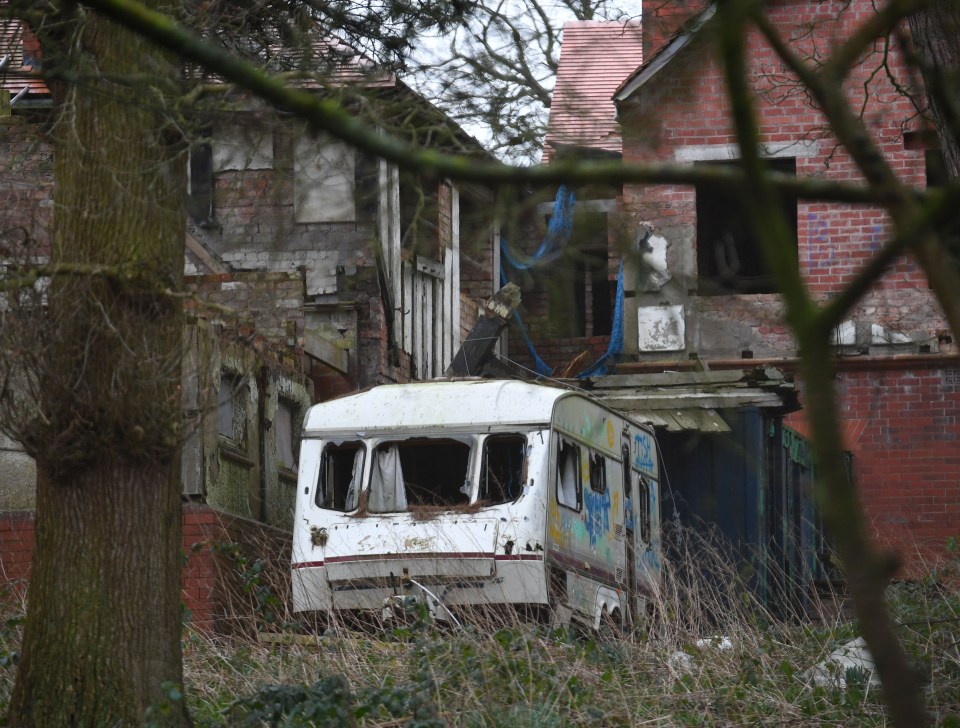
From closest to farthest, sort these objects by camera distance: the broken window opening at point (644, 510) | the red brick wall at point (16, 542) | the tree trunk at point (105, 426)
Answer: the tree trunk at point (105, 426) < the red brick wall at point (16, 542) < the broken window opening at point (644, 510)

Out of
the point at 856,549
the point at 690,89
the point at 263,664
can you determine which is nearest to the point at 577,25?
the point at 690,89

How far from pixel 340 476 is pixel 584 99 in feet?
26.4

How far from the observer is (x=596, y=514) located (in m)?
11.2

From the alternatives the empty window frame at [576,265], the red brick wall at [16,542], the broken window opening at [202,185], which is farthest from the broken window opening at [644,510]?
the empty window frame at [576,265]

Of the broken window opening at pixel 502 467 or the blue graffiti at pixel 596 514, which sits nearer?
the broken window opening at pixel 502 467

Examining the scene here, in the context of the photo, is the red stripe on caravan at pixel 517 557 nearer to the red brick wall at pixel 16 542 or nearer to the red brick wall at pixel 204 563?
the red brick wall at pixel 204 563

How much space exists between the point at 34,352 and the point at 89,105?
120 cm

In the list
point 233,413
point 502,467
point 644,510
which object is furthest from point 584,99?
point 233,413

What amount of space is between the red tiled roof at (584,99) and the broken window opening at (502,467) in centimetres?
641

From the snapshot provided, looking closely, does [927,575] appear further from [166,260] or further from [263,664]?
[166,260]

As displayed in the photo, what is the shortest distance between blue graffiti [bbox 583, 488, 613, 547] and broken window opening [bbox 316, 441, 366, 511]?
1.92 meters

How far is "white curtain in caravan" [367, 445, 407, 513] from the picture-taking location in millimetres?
10898

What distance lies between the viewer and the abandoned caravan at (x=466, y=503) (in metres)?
A: 10.2

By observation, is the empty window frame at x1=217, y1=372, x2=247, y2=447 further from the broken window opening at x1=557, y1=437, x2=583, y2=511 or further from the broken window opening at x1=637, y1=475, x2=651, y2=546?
the broken window opening at x1=637, y1=475, x2=651, y2=546
